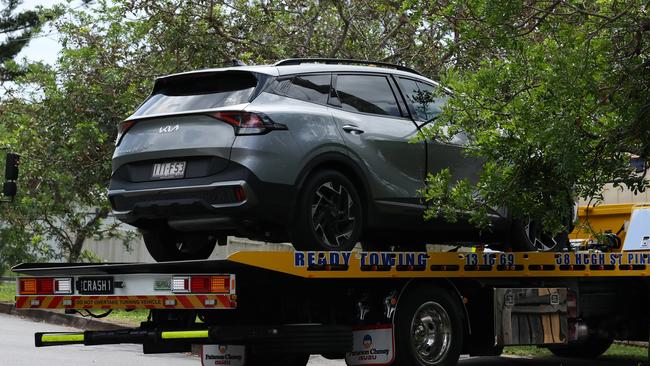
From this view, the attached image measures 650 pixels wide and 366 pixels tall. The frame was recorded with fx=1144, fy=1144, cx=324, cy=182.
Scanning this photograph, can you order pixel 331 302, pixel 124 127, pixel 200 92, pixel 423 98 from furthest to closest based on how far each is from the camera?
1. pixel 423 98
2. pixel 124 127
3. pixel 200 92
4. pixel 331 302

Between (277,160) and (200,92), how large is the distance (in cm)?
112

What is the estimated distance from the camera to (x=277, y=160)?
28.1 ft

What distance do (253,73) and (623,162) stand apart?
3335mm

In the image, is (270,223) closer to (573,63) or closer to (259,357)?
(259,357)

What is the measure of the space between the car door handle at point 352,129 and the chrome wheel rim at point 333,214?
48 centimetres

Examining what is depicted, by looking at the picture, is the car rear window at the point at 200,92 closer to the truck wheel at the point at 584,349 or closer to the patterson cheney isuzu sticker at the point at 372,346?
the patterson cheney isuzu sticker at the point at 372,346

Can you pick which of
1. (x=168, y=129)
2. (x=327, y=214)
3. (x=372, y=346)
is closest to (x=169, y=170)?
(x=168, y=129)

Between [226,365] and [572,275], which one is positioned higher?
[572,275]

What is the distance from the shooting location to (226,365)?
1003 cm

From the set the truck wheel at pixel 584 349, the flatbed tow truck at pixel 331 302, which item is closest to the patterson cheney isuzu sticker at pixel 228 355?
the flatbed tow truck at pixel 331 302

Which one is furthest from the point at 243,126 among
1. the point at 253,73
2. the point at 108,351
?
the point at 108,351

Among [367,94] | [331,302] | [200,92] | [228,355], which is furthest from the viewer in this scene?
[228,355]

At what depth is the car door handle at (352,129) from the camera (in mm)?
9211

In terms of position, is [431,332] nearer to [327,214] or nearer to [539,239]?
[327,214]
